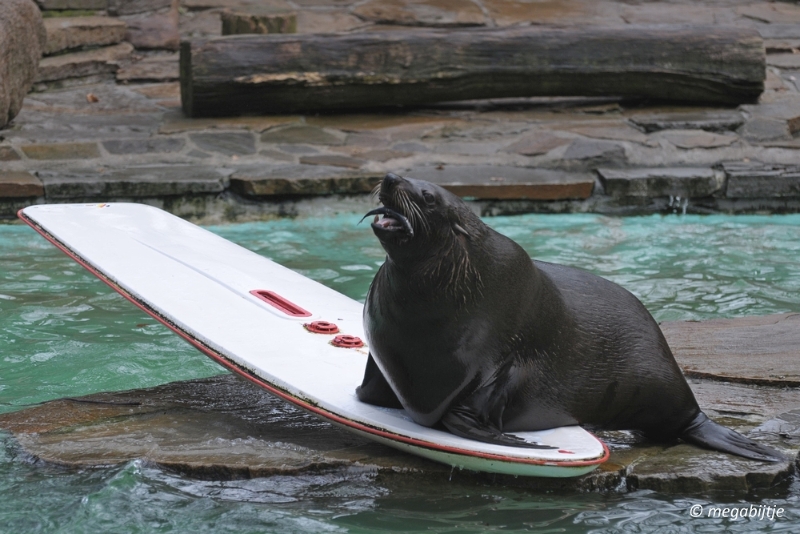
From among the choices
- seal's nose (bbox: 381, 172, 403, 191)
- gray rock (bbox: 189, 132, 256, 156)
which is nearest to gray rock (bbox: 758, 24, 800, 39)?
gray rock (bbox: 189, 132, 256, 156)

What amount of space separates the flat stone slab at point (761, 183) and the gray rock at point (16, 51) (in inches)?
223

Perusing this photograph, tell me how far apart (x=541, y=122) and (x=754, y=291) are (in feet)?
10.8

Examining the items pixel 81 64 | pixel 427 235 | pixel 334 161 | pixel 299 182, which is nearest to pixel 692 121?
pixel 334 161

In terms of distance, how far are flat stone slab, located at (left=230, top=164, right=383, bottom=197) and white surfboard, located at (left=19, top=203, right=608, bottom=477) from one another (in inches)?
71.0

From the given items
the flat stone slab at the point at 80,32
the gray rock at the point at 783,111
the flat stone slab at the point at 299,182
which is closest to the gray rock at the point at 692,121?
the gray rock at the point at 783,111

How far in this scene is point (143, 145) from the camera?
8.25 metres

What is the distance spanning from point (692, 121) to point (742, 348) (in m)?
4.87

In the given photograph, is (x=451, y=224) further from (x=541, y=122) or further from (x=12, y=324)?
(x=541, y=122)

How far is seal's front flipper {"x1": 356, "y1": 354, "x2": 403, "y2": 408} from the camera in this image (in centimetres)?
356

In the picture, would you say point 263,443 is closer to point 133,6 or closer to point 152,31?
point 152,31

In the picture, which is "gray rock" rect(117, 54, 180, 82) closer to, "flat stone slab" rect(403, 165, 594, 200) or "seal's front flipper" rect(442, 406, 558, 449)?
A: "flat stone slab" rect(403, 165, 594, 200)

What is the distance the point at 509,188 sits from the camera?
772 centimetres

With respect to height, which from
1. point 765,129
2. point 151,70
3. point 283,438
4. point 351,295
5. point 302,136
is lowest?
point 351,295

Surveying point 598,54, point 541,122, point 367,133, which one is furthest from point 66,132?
point 598,54
